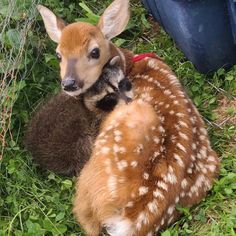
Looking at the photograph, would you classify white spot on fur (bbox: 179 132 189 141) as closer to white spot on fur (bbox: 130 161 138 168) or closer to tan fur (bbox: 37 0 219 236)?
tan fur (bbox: 37 0 219 236)

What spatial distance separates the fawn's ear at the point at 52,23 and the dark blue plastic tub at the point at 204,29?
2.23 ft

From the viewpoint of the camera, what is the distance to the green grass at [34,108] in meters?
4.00

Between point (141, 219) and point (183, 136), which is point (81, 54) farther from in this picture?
point (141, 219)

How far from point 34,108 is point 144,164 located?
3.83ft

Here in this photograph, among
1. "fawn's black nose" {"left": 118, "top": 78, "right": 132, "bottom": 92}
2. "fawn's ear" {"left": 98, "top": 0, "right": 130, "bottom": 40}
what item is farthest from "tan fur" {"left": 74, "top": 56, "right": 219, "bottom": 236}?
"fawn's ear" {"left": 98, "top": 0, "right": 130, "bottom": 40}

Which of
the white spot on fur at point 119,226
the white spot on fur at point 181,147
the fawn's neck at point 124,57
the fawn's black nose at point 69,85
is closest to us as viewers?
the white spot on fur at point 119,226

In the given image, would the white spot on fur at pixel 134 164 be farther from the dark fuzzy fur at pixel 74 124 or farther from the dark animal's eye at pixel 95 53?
the dark animal's eye at pixel 95 53

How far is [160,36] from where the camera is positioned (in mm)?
5230

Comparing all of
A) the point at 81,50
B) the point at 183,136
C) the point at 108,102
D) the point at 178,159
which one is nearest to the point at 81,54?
the point at 81,50

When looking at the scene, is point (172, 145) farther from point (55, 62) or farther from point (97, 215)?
point (55, 62)

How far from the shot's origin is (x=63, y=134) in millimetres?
4199

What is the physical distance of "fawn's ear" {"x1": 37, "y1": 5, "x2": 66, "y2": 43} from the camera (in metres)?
4.48

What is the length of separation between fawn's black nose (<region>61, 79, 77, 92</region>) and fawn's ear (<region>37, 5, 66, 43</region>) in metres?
0.45

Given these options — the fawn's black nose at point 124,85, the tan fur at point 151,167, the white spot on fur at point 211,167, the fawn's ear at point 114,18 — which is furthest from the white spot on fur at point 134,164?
the fawn's ear at point 114,18
